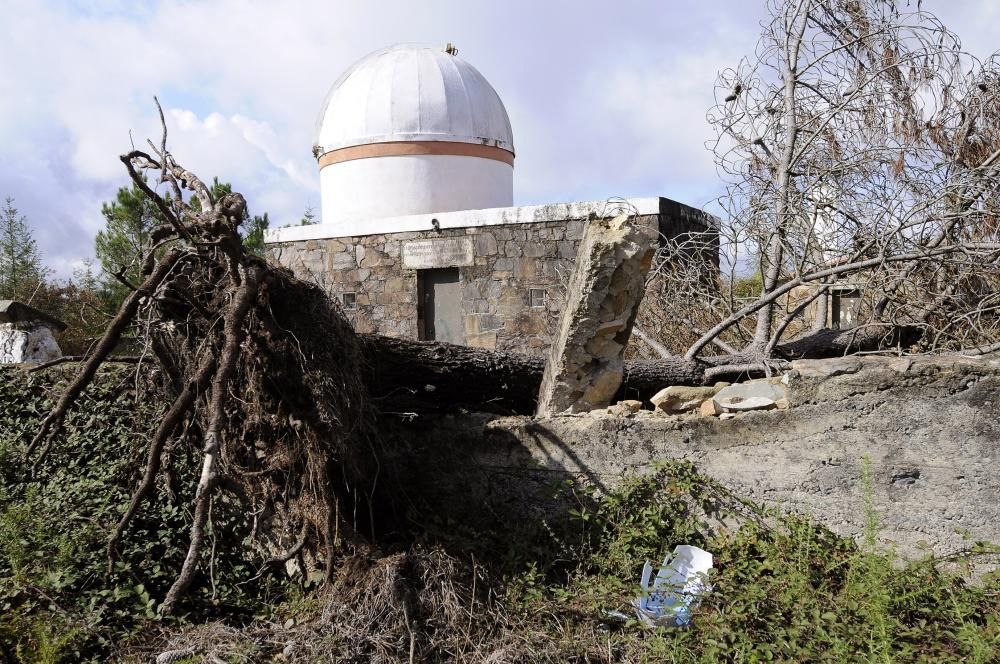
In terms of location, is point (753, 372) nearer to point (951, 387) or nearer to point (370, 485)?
point (951, 387)

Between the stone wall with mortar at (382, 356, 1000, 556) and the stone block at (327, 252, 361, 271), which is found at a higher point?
the stone block at (327, 252, 361, 271)

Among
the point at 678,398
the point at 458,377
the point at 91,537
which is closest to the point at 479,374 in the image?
the point at 458,377

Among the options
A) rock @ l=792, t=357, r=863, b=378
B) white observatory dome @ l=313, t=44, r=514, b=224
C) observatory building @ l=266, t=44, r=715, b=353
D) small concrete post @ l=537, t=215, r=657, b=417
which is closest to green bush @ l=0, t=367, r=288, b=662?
small concrete post @ l=537, t=215, r=657, b=417

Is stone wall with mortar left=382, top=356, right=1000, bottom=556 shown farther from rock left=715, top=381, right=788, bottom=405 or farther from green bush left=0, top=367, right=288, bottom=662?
green bush left=0, top=367, right=288, bottom=662

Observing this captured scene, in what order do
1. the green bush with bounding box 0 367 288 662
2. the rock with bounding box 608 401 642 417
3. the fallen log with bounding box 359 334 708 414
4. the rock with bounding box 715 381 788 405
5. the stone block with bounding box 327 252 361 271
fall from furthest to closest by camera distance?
the stone block with bounding box 327 252 361 271, the fallen log with bounding box 359 334 708 414, the rock with bounding box 608 401 642 417, the rock with bounding box 715 381 788 405, the green bush with bounding box 0 367 288 662

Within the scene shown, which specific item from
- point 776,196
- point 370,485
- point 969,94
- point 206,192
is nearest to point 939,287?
point 776,196

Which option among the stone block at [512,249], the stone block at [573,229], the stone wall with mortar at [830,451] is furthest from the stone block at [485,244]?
the stone wall with mortar at [830,451]

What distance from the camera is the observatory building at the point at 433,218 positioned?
1030 centimetres

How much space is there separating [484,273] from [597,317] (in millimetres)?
5445

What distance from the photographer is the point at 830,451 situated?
4.34 m

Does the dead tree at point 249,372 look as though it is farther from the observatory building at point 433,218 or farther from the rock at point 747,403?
the observatory building at point 433,218

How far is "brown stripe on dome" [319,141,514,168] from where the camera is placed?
39.4ft

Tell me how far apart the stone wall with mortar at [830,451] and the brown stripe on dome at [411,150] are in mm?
7795

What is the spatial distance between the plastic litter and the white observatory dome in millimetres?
8542
